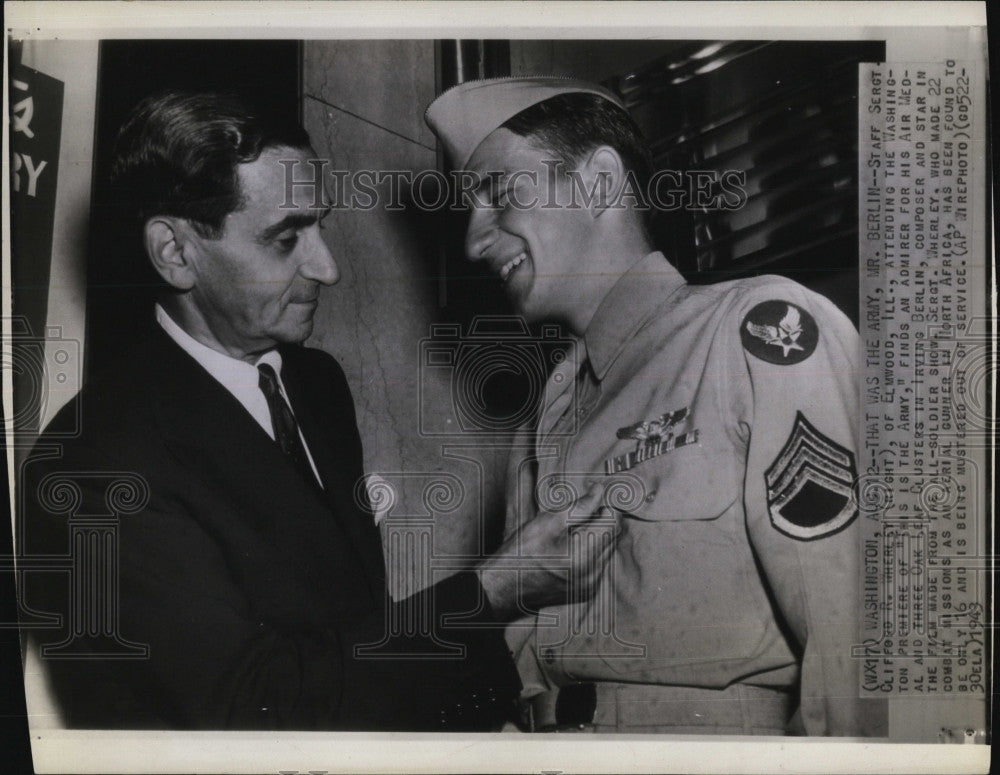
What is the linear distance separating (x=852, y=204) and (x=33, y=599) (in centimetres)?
169

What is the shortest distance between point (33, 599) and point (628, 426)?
1.16 m

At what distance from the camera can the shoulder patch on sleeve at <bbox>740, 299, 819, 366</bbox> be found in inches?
73.9

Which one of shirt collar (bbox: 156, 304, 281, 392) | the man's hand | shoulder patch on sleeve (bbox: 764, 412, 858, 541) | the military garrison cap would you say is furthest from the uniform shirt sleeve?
shirt collar (bbox: 156, 304, 281, 392)

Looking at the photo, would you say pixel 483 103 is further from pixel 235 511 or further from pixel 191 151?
pixel 235 511

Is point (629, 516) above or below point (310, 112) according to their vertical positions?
below

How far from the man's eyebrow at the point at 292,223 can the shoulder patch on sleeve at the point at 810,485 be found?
95 centimetres

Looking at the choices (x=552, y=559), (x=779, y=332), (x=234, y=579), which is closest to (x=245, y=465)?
(x=234, y=579)

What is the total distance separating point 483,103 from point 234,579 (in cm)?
98

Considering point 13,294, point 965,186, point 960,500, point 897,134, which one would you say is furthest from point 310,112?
point 960,500

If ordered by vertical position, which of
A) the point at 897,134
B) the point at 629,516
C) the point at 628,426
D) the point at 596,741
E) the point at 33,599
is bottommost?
the point at 596,741

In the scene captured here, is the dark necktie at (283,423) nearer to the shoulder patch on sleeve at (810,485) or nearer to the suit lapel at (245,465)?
the suit lapel at (245,465)

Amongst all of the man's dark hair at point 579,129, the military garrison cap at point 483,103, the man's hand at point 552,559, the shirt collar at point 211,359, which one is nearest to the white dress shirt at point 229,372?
the shirt collar at point 211,359

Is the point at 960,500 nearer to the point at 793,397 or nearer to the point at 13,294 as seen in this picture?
the point at 793,397

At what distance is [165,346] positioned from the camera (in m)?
1.91
